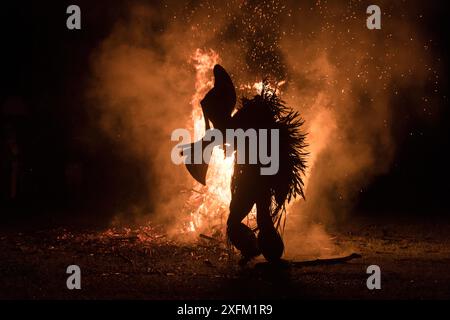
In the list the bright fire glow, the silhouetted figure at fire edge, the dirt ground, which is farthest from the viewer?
the bright fire glow

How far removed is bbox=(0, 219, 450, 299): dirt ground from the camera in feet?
18.4

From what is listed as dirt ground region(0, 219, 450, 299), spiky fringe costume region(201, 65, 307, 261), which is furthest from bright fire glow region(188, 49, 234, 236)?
spiky fringe costume region(201, 65, 307, 261)

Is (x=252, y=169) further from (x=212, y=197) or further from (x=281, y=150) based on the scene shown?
(x=212, y=197)

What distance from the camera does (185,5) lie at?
12.5 meters

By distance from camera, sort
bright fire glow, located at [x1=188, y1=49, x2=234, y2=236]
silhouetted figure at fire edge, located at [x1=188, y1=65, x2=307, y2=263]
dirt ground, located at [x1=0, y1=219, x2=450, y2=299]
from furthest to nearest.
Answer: bright fire glow, located at [x1=188, y1=49, x2=234, y2=236] < silhouetted figure at fire edge, located at [x1=188, y1=65, x2=307, y2=263] < dirt ground, located at [x1=0, y1=219, x2=450, y2=299]

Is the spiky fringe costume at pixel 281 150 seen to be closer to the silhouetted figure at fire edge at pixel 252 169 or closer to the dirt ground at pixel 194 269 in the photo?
the silhouetted figure at fire edge at pixel 252 169

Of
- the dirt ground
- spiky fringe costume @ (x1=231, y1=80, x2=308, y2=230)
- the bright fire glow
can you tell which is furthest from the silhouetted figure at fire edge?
the bright fire glow

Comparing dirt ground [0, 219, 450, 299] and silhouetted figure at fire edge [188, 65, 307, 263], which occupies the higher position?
silhouetted figure at fire edge [188, 65, 307, 263]

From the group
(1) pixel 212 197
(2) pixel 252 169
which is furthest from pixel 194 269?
(1) pixel 212 197

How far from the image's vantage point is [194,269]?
679 cm

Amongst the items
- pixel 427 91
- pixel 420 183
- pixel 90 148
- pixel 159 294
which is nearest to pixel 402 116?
pixel 427 91

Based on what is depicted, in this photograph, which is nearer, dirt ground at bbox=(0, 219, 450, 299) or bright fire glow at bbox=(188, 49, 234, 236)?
dirt ground at bbox=(0, 219, 450, 299)

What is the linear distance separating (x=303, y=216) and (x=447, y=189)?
622 cm

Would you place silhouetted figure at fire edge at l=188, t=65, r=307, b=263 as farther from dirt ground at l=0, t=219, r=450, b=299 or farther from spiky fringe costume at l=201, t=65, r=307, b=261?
dirt ground at l=0, t=219, r=450, b=299
